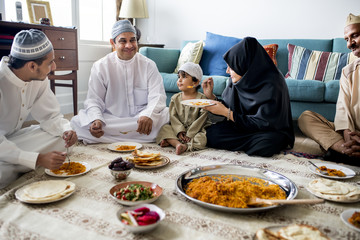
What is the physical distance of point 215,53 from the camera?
14.1 ft

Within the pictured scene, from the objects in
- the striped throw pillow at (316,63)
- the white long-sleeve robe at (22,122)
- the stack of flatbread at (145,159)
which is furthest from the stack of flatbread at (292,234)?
the striped throw pillow at (316,63)

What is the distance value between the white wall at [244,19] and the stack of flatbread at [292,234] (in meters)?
3.85

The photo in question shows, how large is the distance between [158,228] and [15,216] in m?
0.65

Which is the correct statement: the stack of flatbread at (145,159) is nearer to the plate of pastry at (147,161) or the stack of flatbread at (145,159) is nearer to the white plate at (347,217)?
the plate of pastry at (147,161)

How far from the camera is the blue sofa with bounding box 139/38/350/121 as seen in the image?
3.23 m

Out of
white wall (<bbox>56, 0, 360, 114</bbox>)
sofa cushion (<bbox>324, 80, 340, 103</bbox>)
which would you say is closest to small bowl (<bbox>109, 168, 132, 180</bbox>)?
sofa cushion (<bbox>324, 80, 340, 103</bbox>)

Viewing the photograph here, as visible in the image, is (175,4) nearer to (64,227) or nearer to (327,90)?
(327,90)

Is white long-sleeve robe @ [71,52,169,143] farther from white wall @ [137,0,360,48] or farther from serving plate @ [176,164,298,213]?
white wall @ [137,0,360,48]

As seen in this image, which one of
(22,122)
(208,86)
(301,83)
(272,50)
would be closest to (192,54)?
(272,50)

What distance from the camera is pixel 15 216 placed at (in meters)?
1.39

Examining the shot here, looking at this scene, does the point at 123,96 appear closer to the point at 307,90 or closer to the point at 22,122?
the point at 22,122

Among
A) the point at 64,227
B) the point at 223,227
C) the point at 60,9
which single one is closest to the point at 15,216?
the point at 64,227

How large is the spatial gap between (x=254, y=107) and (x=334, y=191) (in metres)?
1.02

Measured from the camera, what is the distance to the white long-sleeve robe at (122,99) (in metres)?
2.74
